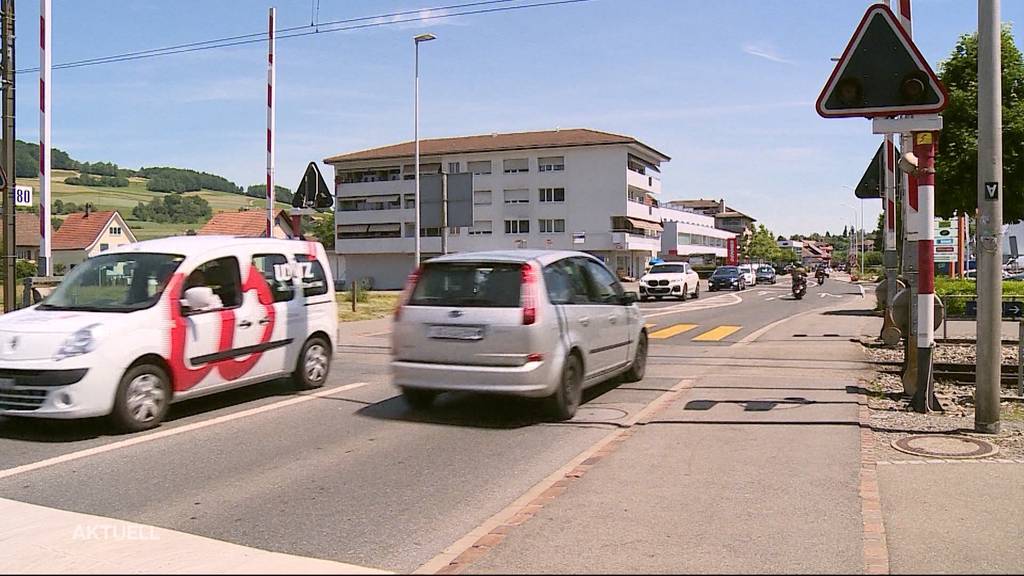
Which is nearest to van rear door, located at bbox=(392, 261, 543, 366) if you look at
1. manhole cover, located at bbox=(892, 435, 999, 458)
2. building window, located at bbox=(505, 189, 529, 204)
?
manhole cover, located at bbox=(892, 435, 999, 458)

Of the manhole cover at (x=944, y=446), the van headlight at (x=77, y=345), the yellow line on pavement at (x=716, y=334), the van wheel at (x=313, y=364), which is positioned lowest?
the manhole cover at (x=944, y=446)

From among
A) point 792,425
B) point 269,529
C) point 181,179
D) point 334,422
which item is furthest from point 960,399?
point 181,179

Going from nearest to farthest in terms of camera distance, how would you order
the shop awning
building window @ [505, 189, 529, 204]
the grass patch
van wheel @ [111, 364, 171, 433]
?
van wheel @ [111, 364, 171, 433], the grass patch, the shop awning, building window @ [505, 189, 529, 204]

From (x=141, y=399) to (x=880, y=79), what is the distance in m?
7.24

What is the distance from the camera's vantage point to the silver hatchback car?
843cm

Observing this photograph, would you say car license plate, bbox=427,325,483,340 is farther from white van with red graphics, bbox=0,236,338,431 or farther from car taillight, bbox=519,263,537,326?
white van with red graphics, bbox=0,236,338,431

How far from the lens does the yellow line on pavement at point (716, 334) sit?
721 inches

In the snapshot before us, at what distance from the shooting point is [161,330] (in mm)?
8344

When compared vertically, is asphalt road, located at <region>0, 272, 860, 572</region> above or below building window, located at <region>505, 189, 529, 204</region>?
below

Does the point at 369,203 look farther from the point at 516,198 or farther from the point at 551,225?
the point at 551,225

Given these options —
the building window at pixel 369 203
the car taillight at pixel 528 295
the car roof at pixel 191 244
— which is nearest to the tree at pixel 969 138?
the car taillight at pixel 528 295

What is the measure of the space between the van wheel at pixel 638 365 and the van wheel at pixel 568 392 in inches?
90.4

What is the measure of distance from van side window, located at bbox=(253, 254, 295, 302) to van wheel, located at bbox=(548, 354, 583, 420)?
11.4 ft

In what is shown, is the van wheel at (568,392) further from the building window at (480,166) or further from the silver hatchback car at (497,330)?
the building window at (480,166)
